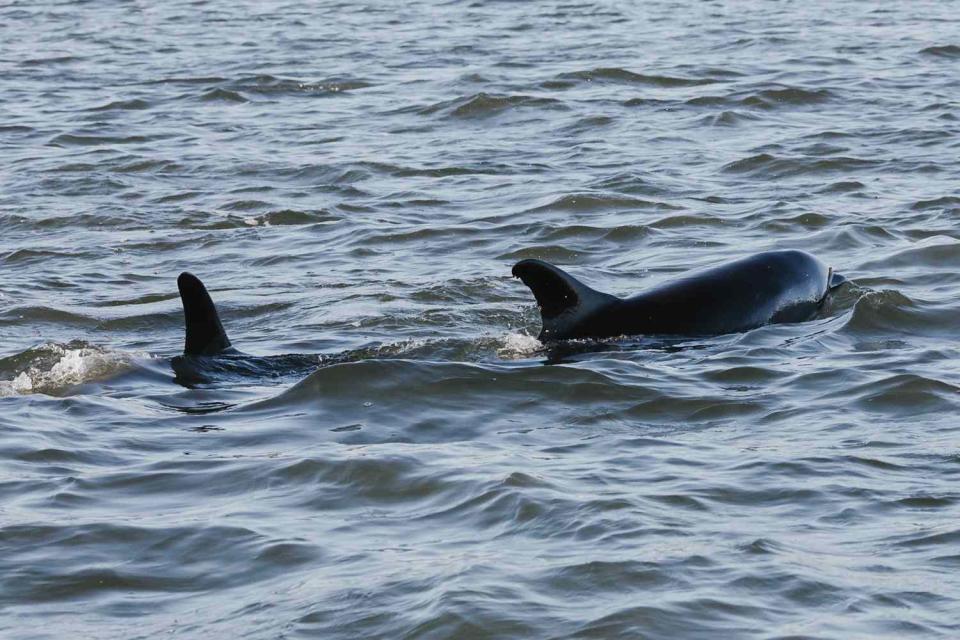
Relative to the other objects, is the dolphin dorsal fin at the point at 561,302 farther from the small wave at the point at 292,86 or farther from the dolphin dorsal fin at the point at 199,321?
the small wave at the point at 292,86

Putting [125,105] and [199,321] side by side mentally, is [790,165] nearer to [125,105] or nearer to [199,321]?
[199,321]

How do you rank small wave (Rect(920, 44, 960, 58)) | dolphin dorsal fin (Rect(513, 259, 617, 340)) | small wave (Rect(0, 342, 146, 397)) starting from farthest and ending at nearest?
small wave (Rect(920, 44, 960, 58)) → dolphin dorsal fin (Rect(513, 259, 617, 340)) → small wave (Rect(0, 342, 146, 397))

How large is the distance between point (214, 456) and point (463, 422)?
4.42 ft

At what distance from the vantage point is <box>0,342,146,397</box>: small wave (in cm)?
966

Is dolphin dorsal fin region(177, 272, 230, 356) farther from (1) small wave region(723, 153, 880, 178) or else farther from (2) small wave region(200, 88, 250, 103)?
(2) small wave region(200, 88, 250, 103)

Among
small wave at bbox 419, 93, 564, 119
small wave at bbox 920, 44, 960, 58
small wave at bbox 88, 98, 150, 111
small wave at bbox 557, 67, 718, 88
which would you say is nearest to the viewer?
small wave at bbox 419, 93, 564, 119

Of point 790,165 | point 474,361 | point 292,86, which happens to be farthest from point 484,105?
point 474,361

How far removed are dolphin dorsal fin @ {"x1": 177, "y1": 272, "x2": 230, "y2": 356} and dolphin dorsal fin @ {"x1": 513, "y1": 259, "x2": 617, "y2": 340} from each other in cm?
184

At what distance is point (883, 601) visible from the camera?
5992mm

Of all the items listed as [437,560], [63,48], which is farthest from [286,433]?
[63,48]

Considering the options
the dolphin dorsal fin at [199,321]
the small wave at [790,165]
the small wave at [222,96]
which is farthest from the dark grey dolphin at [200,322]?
the small wave at [222,96]

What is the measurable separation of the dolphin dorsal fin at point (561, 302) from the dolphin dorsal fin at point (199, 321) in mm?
1843

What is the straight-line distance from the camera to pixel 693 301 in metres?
10.3

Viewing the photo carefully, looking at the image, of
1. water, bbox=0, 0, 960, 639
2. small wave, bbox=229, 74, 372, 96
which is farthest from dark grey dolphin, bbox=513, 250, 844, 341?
small wave, bbox=229, 74, 372, 96
